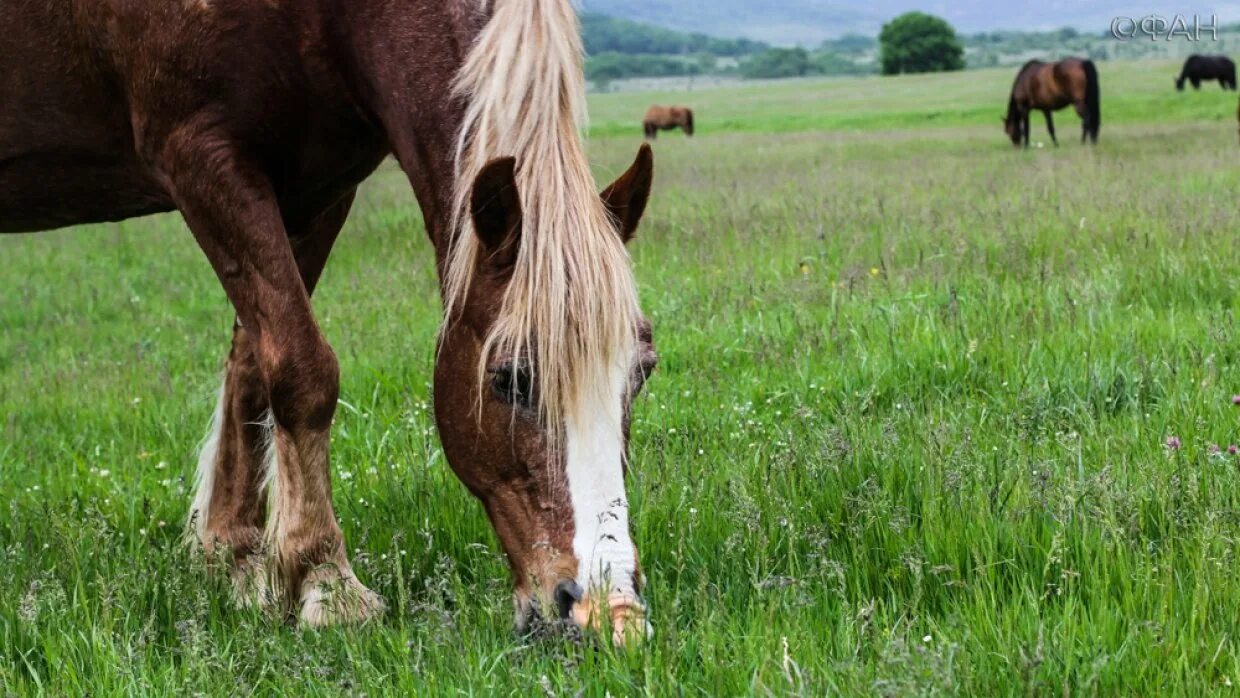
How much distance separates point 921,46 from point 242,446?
106 metres

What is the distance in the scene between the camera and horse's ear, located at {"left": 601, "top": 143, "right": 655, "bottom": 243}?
126 inches

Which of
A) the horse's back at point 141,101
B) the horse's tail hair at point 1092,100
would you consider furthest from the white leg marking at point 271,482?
the horse's tail hair at point 1092,100

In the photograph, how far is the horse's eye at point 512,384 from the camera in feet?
9.39

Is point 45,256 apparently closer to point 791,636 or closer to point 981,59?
point 791,636

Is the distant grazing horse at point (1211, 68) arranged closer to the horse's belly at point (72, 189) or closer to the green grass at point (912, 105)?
the green grass at point (912, 105)

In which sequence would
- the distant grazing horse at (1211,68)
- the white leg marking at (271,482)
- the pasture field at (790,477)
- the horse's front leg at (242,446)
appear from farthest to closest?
the distant grazing horse at (1211,68), the horse's front leg at (242,446), the white leg marking at (271,482), the pasture field at (790,477)

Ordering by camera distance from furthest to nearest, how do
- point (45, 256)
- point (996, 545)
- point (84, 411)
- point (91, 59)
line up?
point (45, 256)
point (84, 411)
point (91, 59)
point (996, 545)

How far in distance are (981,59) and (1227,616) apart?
136773 millimetres

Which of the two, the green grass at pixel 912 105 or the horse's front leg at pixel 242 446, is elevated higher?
the green grass at pixel 912 105

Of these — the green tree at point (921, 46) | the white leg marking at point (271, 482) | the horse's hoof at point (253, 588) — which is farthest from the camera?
the green tree at point (921, 46)

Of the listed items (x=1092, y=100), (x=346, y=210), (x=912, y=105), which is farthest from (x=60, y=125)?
(x=912, y=105)

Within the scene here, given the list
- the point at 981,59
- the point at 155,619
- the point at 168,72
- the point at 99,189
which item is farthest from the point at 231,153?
the point at 981,59

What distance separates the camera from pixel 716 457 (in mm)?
4277

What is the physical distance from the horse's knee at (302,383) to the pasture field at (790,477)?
1.45ft
